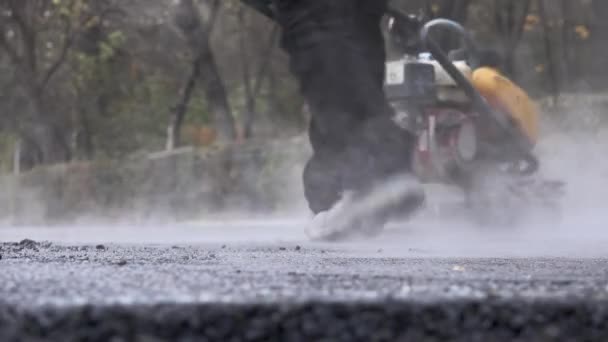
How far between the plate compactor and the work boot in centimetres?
212

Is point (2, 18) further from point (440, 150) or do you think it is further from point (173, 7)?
point (440, 150)

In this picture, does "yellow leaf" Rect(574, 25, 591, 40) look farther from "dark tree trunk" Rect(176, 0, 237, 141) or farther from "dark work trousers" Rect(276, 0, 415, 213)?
"dark work trousers" Rect(276, 0, 415, 213)

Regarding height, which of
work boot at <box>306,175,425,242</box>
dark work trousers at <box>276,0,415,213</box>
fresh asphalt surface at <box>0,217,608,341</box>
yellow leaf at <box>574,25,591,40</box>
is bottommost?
fresh asphalt surface at <box>0,217,608,341</box>

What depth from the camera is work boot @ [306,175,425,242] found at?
575cm

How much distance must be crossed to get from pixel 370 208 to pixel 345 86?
1.88ft

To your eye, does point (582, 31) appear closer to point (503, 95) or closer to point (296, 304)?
point (503, 95)

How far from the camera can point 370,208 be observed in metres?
5.76

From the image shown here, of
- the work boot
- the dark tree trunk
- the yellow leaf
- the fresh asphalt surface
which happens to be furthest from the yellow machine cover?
the yellow leaf

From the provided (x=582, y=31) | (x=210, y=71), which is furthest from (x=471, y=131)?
(x=582, y=31)

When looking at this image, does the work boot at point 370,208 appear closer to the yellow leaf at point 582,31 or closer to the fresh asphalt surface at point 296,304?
the fresh asphalt surface at point 296,304

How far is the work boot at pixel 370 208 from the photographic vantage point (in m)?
5.75

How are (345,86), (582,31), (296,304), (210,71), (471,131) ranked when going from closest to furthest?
(296,304)
(345,86)
(471,131)
(210,71)
(582,31)

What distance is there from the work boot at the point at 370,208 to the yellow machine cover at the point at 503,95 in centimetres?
259

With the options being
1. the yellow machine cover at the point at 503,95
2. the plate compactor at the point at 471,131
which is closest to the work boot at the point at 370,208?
the plate compactor at the point at 471,131
